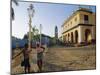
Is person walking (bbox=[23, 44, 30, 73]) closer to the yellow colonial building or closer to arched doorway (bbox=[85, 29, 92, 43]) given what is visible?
the yellow colonial building

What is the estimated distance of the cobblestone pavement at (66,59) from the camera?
2.26 metres

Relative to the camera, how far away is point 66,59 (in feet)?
7.82

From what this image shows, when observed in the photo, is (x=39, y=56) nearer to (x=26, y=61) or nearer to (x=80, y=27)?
(x=26, y=61)

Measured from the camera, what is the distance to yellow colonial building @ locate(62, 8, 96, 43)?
2406mm

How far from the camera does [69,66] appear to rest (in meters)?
2.39

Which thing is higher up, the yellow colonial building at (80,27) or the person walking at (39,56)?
the yellow colonial building at (80,27)

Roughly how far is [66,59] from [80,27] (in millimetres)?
440

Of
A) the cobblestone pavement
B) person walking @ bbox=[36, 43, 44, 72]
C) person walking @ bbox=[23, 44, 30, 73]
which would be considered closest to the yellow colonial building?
the cobblestone pavement

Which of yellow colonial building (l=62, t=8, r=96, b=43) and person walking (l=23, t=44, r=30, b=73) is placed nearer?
person walking (l=23, t=44, r=30, b=73)

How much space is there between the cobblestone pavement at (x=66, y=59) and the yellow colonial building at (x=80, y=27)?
12 centimetres

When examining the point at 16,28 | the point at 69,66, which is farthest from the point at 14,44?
the point at 69,66

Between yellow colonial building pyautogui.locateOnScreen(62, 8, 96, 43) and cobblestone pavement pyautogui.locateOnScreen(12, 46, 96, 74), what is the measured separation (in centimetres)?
12

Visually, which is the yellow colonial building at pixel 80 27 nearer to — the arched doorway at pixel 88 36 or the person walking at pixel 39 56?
Answer: the arched doorway at pixel 88 36

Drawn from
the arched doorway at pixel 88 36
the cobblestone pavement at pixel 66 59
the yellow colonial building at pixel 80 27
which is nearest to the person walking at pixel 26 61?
the cobblestone pavement at pixel 66 59
